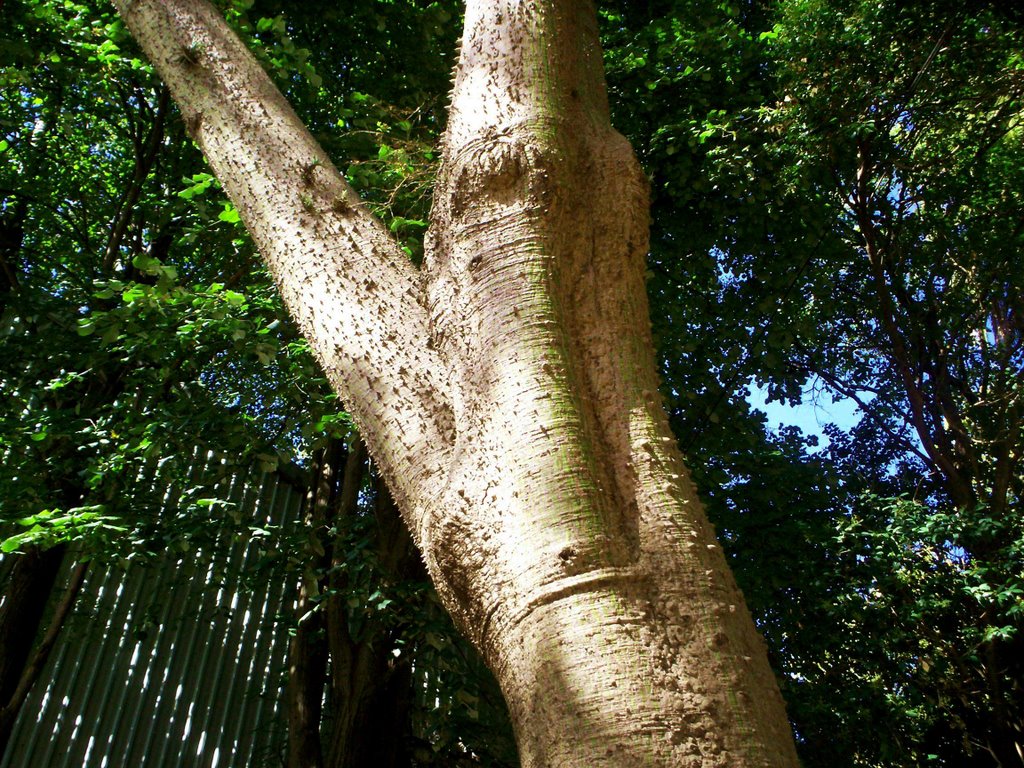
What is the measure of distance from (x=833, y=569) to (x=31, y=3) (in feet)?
21.5

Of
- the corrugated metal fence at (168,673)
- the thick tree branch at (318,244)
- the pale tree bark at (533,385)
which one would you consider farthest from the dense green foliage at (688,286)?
the pale tree bark at (533,385)

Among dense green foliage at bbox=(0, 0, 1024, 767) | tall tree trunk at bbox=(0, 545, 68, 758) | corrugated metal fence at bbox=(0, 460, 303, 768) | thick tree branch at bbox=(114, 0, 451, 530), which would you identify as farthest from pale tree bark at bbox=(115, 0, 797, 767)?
tall tree trunk at bbox=(0, 545, 68, 758)

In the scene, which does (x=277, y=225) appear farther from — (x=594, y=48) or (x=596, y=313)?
(x=594, y=48)

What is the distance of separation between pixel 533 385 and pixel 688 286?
5.53 m

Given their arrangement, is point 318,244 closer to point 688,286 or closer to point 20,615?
point 20,615

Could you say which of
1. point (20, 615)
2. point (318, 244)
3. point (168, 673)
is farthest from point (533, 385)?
point (168, 673)

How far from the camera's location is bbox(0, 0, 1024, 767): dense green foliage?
199 inches

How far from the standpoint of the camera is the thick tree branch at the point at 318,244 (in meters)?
1.87

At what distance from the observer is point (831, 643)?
6398 mm

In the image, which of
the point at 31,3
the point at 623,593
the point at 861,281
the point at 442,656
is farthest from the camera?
the point at 861,281

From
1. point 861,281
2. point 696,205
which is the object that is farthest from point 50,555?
point 861,281

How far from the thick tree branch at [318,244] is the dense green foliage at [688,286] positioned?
203 cm

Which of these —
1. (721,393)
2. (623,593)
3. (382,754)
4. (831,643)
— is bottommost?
(623,593)

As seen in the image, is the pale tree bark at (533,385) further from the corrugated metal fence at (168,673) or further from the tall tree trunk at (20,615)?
the tall tree trunk at (20,615)
